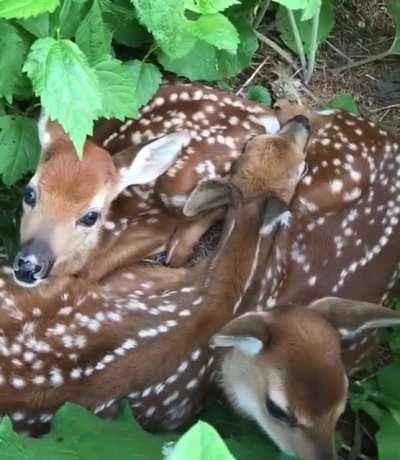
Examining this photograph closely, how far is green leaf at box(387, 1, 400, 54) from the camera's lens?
164 inches

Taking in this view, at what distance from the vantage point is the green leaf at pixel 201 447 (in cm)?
173

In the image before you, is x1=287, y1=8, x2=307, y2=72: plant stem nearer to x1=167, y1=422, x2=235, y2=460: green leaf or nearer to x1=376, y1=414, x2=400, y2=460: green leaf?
x1=376, y1=414, x2=400, y2=460: green leaf

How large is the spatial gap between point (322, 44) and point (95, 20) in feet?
4.73

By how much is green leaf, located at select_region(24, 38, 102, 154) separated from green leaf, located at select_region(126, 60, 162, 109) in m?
0.55

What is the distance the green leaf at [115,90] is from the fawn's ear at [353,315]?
84 centimetres

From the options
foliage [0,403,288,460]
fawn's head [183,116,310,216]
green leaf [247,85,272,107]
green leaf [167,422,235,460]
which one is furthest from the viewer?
green leaf [247,85,272,107]

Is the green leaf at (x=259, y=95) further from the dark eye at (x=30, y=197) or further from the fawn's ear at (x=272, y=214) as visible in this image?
the dark eye at (x=30, y=197)

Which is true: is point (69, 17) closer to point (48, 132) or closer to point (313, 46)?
point (48, 132)

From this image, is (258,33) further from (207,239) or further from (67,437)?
(67,437)

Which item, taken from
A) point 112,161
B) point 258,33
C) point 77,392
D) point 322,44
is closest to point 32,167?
point 112,161

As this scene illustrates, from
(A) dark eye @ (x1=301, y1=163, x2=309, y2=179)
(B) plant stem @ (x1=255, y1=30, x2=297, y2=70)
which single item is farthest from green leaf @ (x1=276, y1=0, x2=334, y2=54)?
(A) dark eye @ (x1=301, y1=163, x2=309, y2=179)

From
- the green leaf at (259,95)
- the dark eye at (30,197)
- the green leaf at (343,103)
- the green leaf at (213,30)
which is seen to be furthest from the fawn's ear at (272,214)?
the green leaf at (343,103)

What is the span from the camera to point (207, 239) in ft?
11.8

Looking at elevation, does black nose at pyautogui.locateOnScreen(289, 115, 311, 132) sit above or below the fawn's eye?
above
